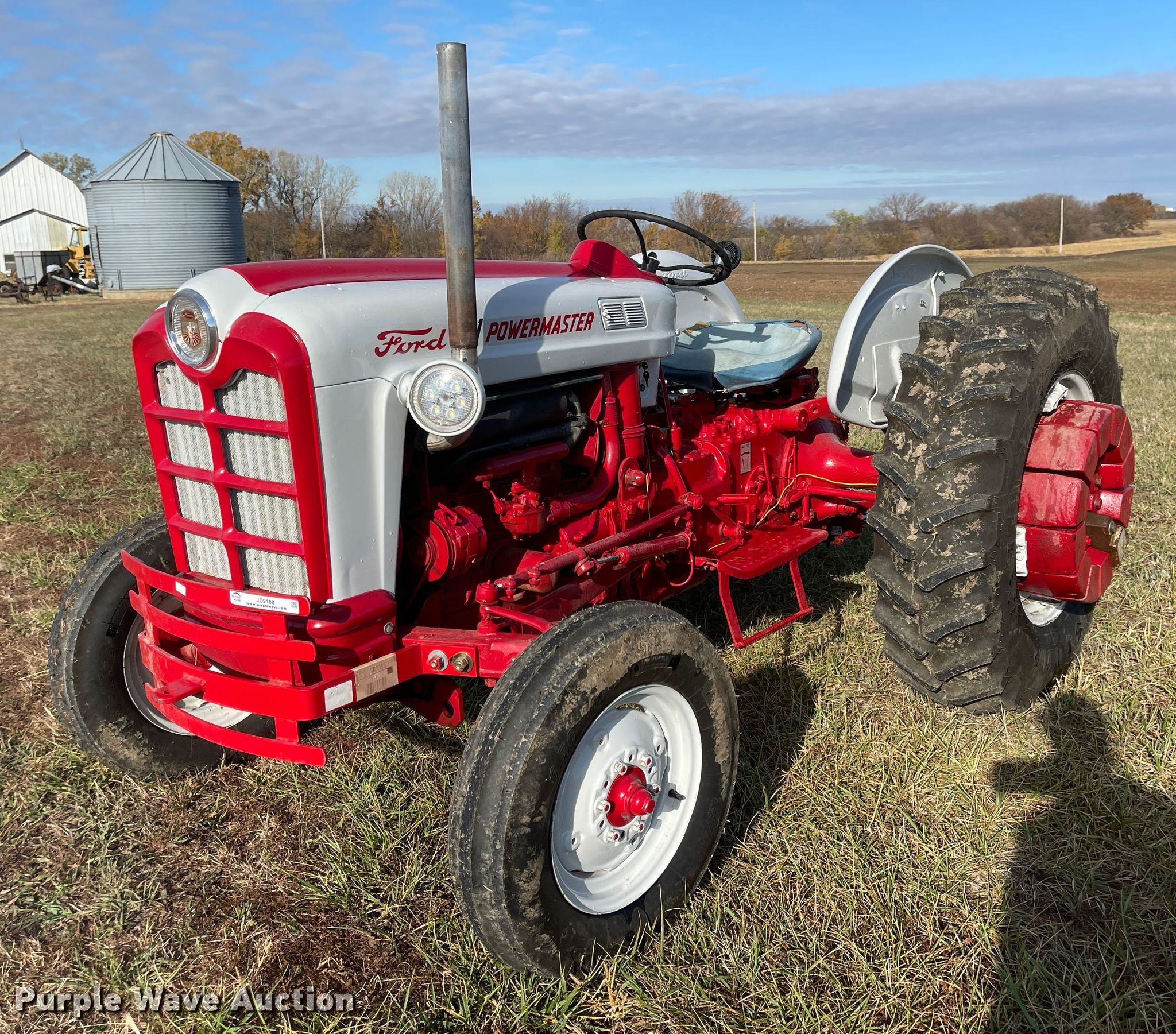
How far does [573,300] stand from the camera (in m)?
2.81

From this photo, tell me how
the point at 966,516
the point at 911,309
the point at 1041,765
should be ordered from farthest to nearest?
the point at 911,309 < the point at 1041,765 < the point at 966,516

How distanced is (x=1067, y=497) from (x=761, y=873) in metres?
1.51

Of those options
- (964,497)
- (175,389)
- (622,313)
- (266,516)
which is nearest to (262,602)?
(266,516)

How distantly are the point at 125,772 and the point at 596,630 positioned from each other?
1757 mm

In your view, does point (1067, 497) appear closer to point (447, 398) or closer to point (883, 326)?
point (883, 326)

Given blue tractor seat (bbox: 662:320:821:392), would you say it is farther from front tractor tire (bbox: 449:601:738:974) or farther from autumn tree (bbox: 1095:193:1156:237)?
autumn tree (bbox: 1095:193:1156:237)

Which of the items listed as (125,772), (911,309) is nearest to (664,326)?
(911,309)

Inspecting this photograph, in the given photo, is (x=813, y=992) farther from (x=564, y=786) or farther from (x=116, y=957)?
(x=116, y=957)

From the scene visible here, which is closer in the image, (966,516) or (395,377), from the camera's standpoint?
(395,377)

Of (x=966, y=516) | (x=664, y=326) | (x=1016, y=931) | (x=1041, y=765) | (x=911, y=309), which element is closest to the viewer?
(x=1016, y=931)

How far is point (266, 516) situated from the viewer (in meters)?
2.29

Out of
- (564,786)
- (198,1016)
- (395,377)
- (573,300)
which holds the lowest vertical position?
(198,1016)

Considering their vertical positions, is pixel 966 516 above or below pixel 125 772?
above

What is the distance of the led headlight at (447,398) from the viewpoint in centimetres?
224
